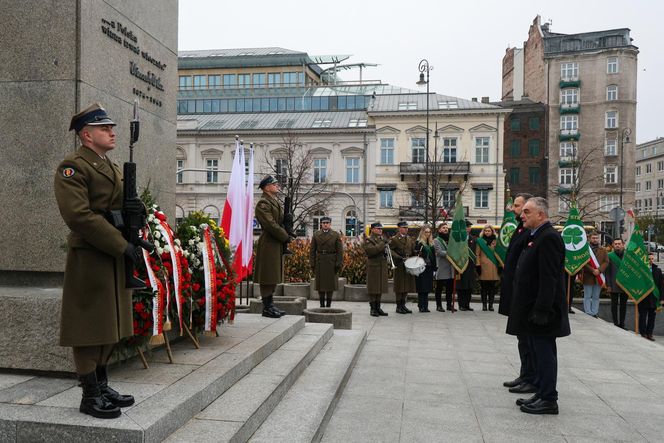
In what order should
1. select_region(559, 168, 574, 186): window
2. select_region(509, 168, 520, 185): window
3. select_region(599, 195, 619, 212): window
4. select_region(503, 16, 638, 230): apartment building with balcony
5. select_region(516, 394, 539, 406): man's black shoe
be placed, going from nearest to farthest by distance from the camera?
select_region(516, 394, 539, 406): man's black shoe, select_region(599, 195, 619, 212): window, select_region(503, 16, 638, 230): apartment building with balcony, select_region(559, 168, 574, 186): window, select_region(509, 168, 520, 185): window

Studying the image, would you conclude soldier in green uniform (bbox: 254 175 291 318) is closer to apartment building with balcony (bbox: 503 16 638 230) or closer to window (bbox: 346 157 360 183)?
window (bbox: 346 157 360 183)

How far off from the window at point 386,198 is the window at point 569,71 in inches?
996

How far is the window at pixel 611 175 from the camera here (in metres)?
58.4

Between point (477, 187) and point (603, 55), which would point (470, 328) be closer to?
point (477, 187)

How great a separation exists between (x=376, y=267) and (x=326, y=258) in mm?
1067

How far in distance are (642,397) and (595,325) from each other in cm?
560

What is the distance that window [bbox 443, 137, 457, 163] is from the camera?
163 ft

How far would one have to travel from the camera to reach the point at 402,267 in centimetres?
1256

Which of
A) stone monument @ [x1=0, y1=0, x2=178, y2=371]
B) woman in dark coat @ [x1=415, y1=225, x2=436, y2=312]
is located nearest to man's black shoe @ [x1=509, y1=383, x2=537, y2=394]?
stone monument @ [x1=0, y1=0, x2=178, y2=371]

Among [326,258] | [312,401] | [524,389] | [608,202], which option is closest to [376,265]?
[326,258]

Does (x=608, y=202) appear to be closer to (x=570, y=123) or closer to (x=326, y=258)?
(x=570, y=123)

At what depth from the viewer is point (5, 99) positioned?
5.22m

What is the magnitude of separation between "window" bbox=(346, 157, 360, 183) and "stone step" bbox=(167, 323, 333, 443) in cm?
4385

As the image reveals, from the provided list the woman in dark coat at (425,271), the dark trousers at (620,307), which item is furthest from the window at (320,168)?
the dark trousers at (620,307)
